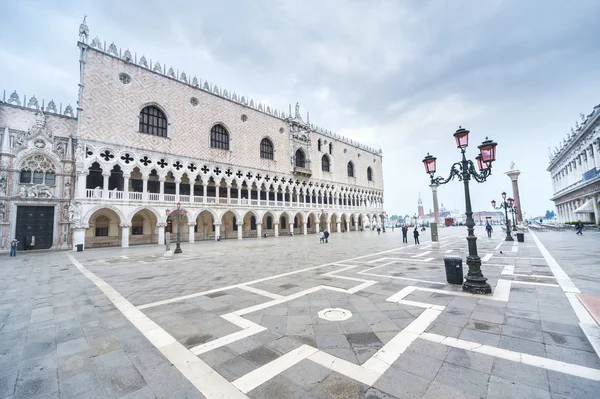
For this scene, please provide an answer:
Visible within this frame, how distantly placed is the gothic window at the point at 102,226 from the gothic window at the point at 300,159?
25878 millimetres

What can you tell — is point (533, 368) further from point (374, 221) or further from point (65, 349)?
point (374, 221)

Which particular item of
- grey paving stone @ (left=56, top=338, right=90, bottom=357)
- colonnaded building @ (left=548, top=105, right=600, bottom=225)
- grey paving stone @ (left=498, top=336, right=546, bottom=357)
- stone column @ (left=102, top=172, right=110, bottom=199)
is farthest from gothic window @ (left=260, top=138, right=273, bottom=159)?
colonnaded building @ (left=548, top=105, right=600, bottom=225)

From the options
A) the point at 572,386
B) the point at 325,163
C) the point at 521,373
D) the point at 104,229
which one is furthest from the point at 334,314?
the point at 325,163

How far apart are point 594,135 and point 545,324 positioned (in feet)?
130

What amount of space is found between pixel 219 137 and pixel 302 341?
3017cm

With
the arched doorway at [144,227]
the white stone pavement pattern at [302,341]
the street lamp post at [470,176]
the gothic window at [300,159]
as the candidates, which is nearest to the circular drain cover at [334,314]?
the white stone pavement pattern at [302,341]

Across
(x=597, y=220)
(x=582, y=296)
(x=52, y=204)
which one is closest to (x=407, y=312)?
(x=582, y=296)

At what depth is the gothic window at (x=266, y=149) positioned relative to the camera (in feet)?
115

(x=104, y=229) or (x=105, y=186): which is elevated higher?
(x=105, y=186)

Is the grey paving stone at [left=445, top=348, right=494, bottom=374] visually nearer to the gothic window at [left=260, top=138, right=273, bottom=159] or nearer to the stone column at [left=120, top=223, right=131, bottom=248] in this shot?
the stone column at [left=120, top=223, right=131, bottom=248]

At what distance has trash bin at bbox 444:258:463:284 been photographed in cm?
647

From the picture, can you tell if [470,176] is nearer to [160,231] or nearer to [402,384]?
[402,384]

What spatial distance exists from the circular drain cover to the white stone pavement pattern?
0.17 ft

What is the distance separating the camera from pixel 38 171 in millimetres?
20250
